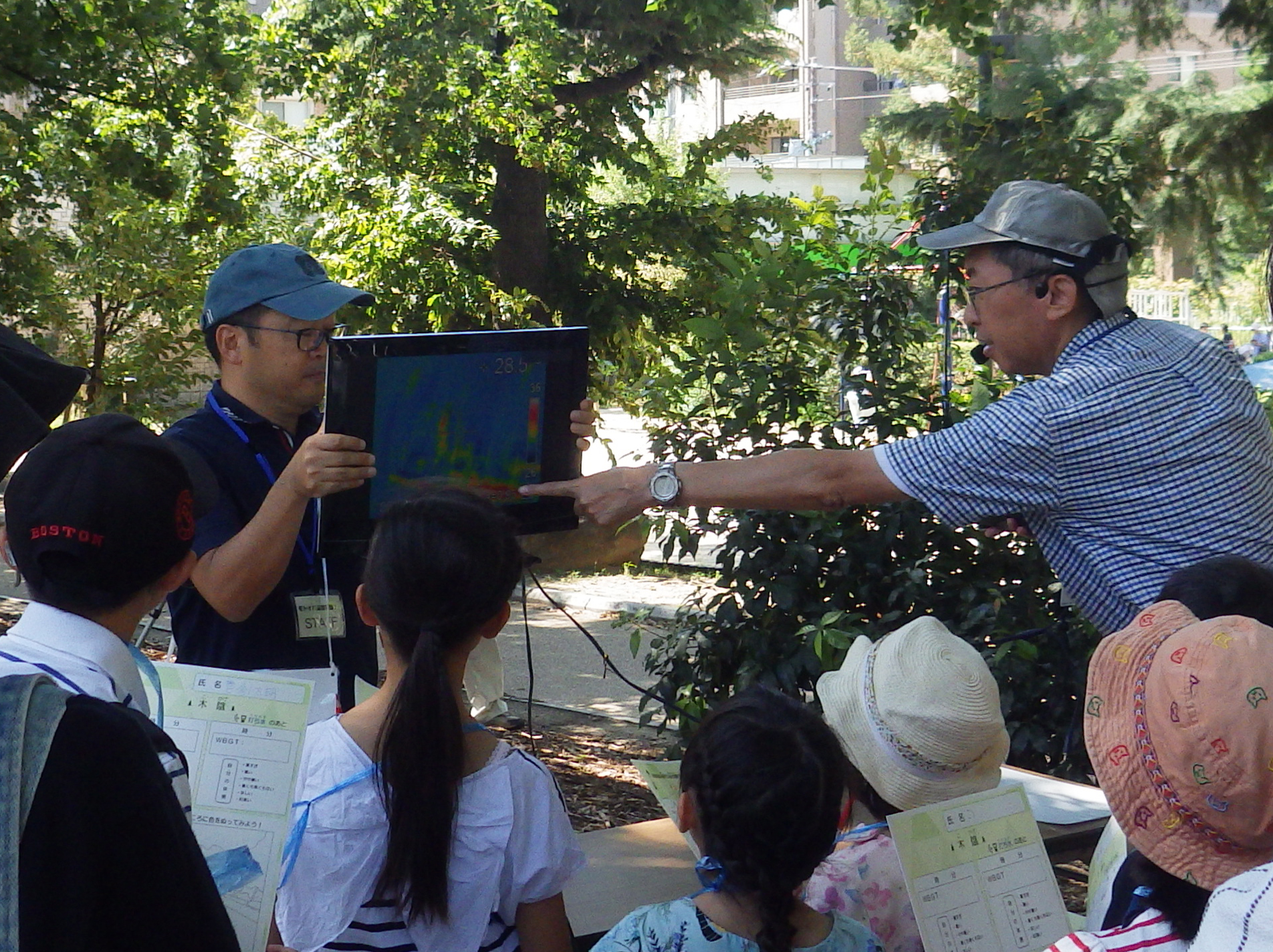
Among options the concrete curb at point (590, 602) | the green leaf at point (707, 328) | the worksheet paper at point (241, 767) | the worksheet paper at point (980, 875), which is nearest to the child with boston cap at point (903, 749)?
the worksheet paper at point (980, 875)

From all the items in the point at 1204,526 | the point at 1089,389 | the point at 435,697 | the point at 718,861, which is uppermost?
the point at 1089,389

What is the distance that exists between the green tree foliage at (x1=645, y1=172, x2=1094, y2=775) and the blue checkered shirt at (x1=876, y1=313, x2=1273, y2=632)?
122cm

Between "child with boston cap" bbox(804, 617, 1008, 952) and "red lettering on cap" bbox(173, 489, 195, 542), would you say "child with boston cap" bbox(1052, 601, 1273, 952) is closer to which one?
"child with boston cap" bbox(804, 617, 1008, 952)

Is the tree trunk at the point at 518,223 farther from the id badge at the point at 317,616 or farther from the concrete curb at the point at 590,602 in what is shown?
the id badge at the point at 317,616

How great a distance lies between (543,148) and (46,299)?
3460 mm

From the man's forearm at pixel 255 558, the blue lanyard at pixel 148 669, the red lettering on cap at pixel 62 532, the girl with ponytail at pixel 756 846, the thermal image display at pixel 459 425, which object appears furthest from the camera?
the thermal image display at pixel 459 425

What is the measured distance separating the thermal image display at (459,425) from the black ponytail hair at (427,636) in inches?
19.1

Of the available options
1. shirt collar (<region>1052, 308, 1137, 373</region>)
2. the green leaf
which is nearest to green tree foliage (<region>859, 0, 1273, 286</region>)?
the green leaf

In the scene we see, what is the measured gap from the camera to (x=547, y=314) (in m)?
10.2

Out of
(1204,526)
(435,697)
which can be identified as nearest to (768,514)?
(1204,526)

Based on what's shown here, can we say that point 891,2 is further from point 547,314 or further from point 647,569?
point 647,569

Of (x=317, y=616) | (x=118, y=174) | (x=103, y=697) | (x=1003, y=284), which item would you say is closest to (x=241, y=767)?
(x=103, y=697)

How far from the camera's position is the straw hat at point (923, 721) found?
2.17 meters

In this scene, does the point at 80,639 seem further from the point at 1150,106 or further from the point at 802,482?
the point at 1150,106
